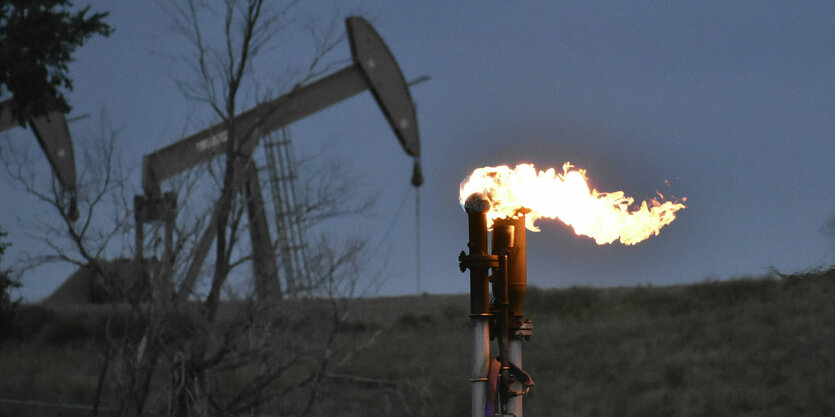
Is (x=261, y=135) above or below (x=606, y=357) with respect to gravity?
above

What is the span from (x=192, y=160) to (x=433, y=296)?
68.9ft

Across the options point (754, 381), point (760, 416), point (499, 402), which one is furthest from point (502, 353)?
point (754, 381)

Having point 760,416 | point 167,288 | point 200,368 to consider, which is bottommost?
point 760,416

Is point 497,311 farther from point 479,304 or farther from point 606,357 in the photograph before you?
point 606,357

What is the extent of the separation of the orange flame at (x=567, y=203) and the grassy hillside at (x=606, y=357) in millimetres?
13440

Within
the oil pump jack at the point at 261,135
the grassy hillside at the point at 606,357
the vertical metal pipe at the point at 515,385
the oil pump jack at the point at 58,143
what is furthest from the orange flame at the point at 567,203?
the oil pump jack at the point at 58,143

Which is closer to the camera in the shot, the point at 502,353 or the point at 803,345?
the point at 502,353

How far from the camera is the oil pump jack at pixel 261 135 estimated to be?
1962cm

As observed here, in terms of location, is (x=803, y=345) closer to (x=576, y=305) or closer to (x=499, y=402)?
(x=576, y=305)

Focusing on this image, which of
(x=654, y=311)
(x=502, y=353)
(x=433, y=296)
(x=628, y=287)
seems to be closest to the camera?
(x=502, y=353)

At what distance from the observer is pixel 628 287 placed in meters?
37.7

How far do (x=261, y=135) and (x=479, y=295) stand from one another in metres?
15.1

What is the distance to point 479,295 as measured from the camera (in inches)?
285

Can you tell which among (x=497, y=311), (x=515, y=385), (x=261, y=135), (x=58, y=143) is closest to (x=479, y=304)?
(x=497, y=311)
